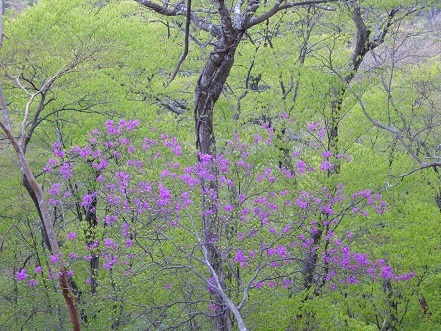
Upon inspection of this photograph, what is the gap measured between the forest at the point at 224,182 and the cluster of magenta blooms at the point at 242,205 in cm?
4

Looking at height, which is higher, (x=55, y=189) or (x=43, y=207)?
(x=55, y=189)

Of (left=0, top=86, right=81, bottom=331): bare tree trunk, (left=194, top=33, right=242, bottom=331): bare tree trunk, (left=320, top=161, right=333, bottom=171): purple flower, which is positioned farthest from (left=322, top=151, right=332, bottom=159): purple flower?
(left=0, top=86, right=81, bottom=331): bare tree trunk

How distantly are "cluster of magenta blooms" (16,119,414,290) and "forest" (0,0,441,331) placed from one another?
4cm

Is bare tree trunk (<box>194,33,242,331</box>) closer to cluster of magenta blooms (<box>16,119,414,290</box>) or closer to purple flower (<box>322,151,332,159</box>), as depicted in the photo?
cluster of magenta blooms (<box>16,119,414,290</box>)

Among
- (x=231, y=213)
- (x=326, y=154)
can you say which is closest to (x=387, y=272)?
(x=326, y=154)

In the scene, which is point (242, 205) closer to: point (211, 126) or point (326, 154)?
point (211, 126)

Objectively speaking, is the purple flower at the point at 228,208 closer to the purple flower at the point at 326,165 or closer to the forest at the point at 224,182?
the forest at the point at 224,182

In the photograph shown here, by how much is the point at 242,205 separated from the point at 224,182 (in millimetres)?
591

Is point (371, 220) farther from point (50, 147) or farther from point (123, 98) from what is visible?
point (50, 147)

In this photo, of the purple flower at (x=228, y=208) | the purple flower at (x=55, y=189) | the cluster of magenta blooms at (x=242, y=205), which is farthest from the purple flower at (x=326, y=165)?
the purple flower at (x=55, y=189)

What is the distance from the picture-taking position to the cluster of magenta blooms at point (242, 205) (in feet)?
26.2

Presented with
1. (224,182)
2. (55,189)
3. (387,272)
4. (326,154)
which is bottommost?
(387,272)

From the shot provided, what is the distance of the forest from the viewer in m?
7.79

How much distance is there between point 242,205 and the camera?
28.5 feet
